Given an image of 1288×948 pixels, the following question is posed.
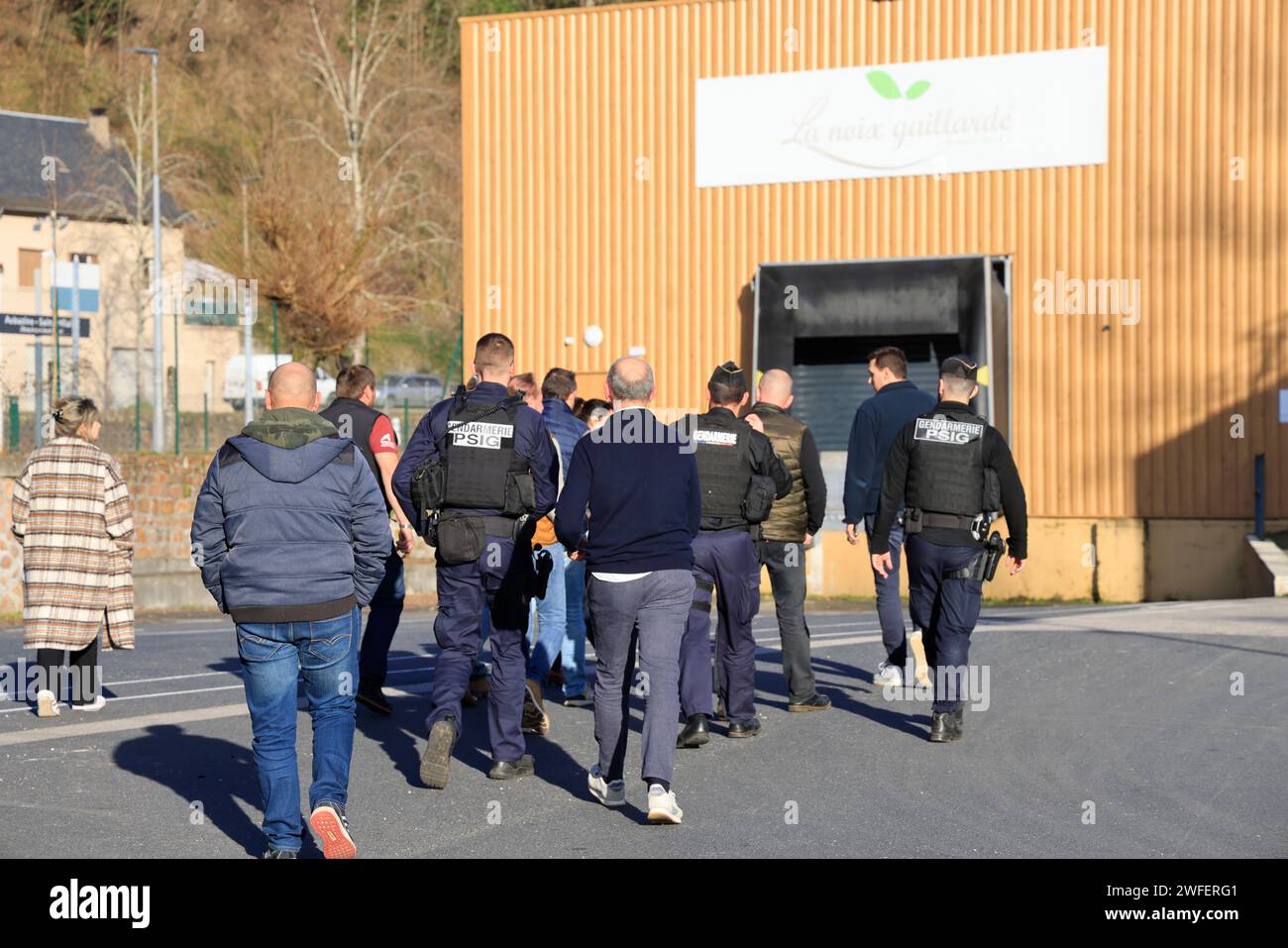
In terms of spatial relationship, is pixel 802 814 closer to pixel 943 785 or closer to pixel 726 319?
pixel 943 785

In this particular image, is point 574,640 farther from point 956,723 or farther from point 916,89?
point 916,89

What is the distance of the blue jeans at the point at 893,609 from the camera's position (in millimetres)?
10211

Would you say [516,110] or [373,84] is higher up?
[373,84]

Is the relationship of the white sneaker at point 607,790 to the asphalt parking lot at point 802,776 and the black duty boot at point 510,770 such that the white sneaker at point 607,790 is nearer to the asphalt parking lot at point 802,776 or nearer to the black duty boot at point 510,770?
the asphalt parking lot at point 802,776

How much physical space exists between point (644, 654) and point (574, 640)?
3244mm

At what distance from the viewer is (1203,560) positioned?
21.3m

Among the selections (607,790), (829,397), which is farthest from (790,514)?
(829,397)

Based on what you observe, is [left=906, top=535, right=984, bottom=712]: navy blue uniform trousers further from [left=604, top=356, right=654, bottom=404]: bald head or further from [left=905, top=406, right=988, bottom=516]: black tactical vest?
[left=604, top=356, right=654, bottom=404]: bald head

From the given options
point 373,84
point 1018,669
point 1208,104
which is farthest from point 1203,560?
point 373,84

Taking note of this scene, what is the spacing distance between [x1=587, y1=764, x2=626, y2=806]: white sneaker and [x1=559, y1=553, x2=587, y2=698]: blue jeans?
281cm

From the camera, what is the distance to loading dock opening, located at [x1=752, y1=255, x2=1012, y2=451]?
21703 millimetres

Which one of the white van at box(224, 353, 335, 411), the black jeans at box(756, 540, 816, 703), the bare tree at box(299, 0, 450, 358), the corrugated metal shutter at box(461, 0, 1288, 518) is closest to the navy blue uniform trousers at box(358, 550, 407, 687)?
the black jeans at box(756, 540, 816, 703)

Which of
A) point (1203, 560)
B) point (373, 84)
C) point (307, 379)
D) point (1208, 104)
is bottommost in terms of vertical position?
point (1203, 560)

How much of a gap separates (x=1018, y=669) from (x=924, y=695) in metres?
1.16
